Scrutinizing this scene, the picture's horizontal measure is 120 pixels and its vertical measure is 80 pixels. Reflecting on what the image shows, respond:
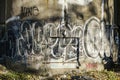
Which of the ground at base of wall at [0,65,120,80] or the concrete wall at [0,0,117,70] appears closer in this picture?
the ground at base of wall at [0,65,120,80]

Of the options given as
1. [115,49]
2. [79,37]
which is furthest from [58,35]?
[115,49]

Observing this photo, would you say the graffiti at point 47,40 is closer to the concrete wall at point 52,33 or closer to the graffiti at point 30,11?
the concrete wall at point 52,33

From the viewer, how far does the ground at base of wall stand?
42.7ft

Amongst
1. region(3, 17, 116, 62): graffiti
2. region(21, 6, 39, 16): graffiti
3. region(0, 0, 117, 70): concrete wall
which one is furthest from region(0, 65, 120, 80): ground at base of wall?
region(21, 6, 39, 16): graffiti

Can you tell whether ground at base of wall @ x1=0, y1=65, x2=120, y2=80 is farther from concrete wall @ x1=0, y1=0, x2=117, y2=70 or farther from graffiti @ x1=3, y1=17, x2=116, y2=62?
graffiti @ x1=3, y1=17, x2=116, y2=62

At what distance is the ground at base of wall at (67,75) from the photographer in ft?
42.7

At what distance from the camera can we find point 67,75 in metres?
13.8

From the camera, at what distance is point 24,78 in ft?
42.8

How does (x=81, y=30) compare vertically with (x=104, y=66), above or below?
above

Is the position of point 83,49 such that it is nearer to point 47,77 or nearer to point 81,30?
point 81,30

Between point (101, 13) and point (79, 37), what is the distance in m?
1.61

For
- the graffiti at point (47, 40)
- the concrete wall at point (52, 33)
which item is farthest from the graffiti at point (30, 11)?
the graffiti at point (47, 40)

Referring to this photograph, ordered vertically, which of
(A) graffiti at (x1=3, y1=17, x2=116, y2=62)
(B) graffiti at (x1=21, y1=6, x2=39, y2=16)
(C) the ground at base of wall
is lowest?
(C) the ground at base of wall

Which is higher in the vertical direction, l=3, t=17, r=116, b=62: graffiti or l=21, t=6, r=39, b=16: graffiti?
l=21, t=6, r=39, b=16: graffiti
